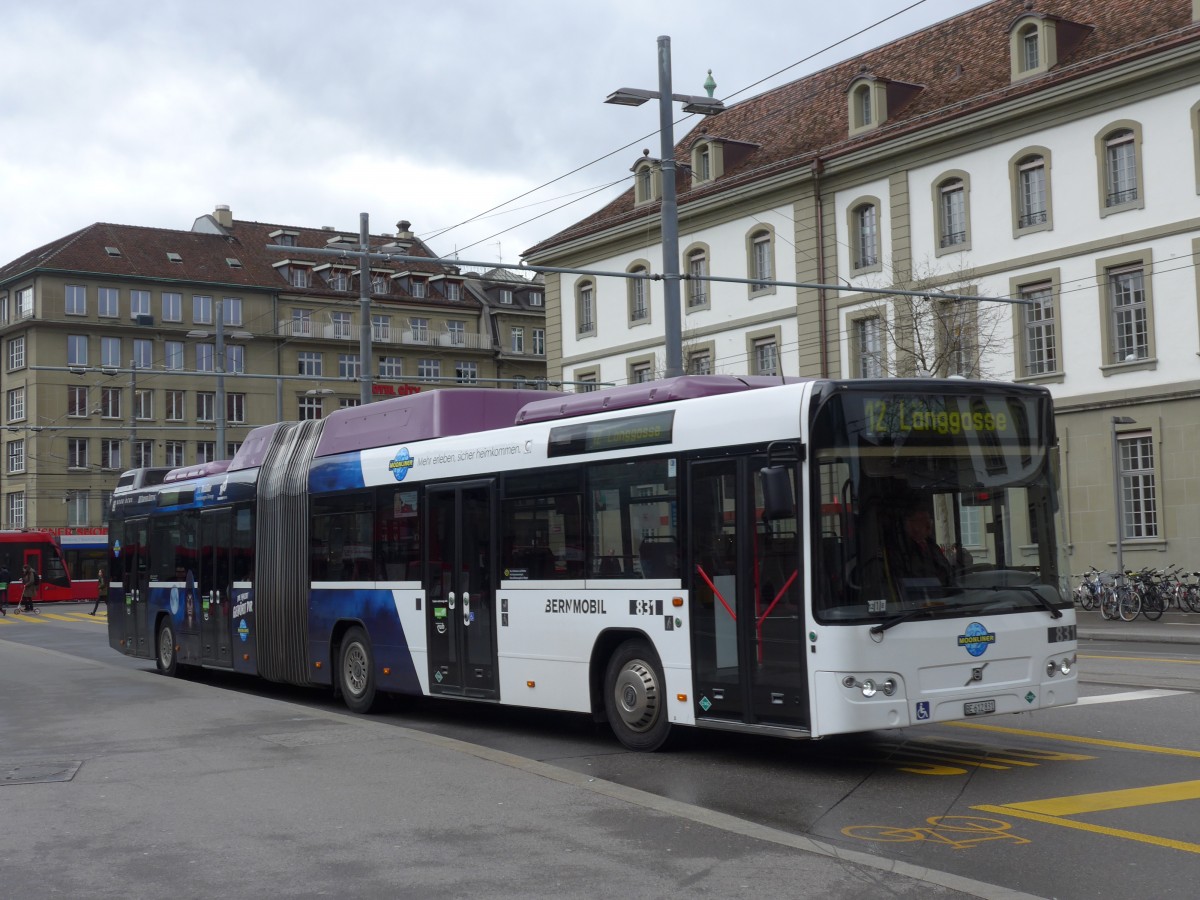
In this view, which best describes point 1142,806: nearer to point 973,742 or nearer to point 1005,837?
point 1005,837

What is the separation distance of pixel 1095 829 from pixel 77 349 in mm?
80943

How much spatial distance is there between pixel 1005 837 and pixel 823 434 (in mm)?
3107

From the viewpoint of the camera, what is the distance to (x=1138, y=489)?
33.7m

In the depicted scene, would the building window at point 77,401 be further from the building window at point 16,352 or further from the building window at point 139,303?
the building window at point 139,303

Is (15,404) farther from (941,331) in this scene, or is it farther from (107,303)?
(941,331)

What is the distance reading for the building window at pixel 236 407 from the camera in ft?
283

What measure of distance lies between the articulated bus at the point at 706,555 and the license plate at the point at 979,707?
0.01 m

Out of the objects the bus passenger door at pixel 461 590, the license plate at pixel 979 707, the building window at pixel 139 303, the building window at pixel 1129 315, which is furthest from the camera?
the building window at pixel 139 303

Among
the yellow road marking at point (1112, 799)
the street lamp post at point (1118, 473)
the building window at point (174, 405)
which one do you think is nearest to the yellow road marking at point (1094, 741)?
the yellow road marking at point (1112, 799)

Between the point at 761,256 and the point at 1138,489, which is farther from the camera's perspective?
the point at 761,256

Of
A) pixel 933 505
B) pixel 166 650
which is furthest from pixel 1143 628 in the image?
pixel 933 505

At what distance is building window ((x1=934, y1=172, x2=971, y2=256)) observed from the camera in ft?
123

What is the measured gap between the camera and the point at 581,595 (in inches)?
491

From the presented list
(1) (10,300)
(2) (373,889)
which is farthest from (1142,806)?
(1) (10,300)
